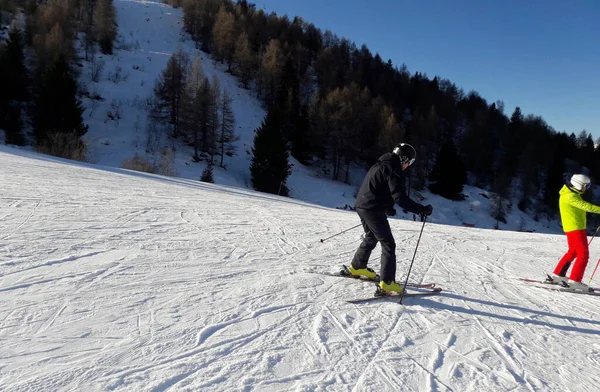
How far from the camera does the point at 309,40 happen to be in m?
68.6

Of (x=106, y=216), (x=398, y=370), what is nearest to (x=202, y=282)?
(x=398, y=370)

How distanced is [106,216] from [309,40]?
68651 millimetres

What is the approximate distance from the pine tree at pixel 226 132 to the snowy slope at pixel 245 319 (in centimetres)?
2943

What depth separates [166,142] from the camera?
36.5 metres

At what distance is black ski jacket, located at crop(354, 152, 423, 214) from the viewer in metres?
4.30

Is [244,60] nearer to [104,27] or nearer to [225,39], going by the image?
[225,39]

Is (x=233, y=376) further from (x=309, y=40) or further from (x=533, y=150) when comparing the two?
(x=309, y=40)

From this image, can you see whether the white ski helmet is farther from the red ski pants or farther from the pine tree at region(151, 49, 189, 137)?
the pine tree at region(151, 49, 189, 137)

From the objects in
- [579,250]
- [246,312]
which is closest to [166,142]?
[246,312]

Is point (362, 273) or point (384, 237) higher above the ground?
point (384, 237)

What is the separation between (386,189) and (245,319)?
7.85 ft

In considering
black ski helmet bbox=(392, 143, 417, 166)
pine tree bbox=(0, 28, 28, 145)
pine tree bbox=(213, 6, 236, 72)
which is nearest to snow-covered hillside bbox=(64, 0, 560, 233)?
pine tree bbox=(213, 6, 236, 72)

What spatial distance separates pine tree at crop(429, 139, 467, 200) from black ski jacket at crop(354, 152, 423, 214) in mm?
43572

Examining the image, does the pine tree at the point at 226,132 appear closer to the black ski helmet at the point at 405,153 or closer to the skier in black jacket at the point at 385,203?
the skier in black jacket at the point at 385,203
